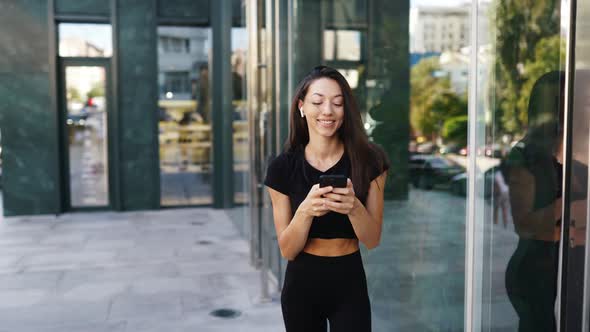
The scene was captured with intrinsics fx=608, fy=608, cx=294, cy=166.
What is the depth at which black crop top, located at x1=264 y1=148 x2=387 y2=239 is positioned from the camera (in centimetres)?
226

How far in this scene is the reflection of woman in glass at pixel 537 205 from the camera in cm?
214

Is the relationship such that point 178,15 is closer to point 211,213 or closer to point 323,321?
point 211,213

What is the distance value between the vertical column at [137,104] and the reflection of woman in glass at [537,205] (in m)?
8.46

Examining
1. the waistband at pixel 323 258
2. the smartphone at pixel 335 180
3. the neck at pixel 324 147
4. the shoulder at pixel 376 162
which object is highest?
the neck at pixel 324 147

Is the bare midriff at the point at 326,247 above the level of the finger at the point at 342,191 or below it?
below

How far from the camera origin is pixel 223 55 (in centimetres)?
941

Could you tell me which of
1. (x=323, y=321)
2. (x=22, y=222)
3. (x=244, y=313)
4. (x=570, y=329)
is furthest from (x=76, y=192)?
(x=570, y=329)

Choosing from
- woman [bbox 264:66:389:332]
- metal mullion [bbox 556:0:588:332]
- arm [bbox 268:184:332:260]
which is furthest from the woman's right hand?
metal mullion [bbox 556:0:588:332]

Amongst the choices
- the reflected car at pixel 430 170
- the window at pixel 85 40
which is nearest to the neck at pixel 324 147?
the reflected car at pixel 430 170

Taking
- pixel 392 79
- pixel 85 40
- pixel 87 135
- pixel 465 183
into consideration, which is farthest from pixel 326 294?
pixel 85 40

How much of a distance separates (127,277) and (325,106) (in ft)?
14.4

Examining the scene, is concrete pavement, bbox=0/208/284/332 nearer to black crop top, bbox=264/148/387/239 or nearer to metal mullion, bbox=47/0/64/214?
metal mullion, bbox=47/0/64/214

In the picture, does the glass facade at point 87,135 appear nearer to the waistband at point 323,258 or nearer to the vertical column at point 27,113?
the vertical column at point 27,113

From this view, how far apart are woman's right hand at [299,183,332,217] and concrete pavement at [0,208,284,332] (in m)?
2.67
